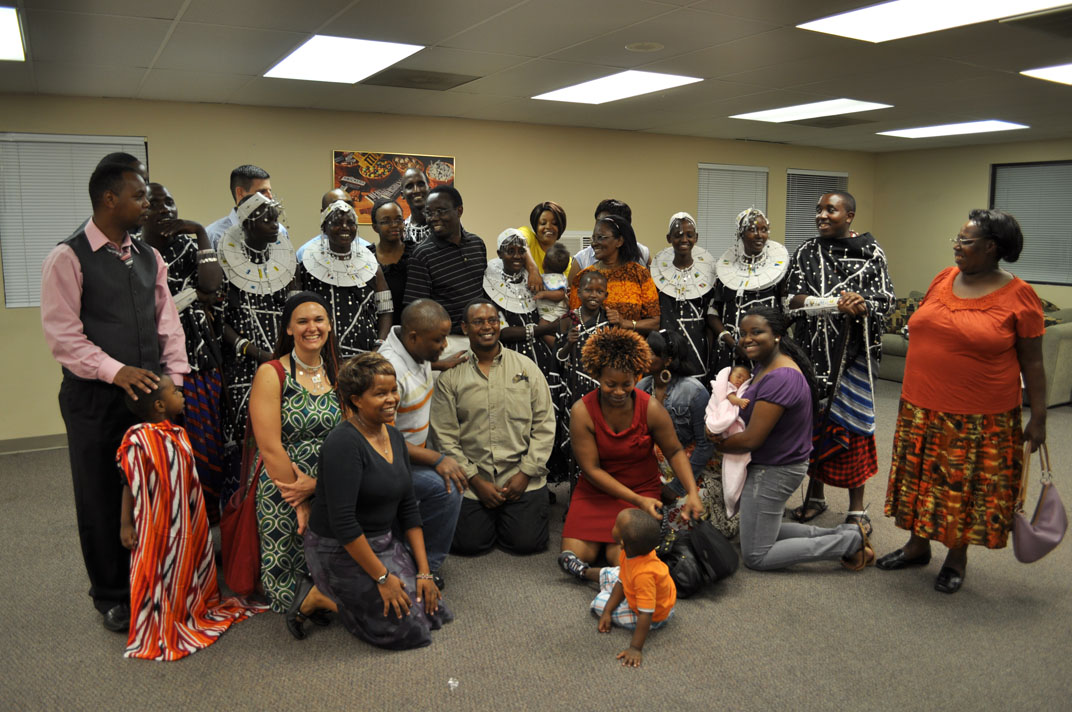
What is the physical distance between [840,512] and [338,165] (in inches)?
182

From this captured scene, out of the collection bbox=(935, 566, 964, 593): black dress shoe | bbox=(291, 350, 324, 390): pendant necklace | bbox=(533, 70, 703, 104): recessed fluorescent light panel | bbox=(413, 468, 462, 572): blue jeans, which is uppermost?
bbox=(533, 70, 703, 104): recessed fluorescent light panel

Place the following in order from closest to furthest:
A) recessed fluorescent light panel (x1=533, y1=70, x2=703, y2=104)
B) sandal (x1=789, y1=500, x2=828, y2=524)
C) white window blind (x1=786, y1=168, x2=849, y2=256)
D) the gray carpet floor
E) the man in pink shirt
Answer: the gray carpet floor, the man in pink shirt, sandal (x1=789, y1=500, x2=828, y2=524), recessed fluorescent light panel (x1=533, y1=70, x2=703, y2=104), white window blind (x1=786, y1=168, x2=849, y2=256)

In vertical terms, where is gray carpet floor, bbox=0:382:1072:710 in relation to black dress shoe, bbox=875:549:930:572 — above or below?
below

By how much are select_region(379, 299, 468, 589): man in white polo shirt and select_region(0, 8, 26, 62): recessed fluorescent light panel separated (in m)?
2.31

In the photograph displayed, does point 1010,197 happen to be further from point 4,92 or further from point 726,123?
point 4,92

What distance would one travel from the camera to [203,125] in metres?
6.05

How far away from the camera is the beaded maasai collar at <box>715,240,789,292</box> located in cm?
428

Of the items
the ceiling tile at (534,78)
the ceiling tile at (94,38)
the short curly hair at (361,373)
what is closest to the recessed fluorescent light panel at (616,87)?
the ceiling tile at (534,78)

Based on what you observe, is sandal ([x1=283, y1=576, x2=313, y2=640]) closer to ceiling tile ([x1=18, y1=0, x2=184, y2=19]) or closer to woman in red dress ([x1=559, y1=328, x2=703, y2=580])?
woman in red dress ([x1=559, y1=328, x2=703, y2=580])

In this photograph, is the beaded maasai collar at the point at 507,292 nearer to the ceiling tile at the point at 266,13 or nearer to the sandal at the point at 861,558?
the ceiling tile at the point at 266,13

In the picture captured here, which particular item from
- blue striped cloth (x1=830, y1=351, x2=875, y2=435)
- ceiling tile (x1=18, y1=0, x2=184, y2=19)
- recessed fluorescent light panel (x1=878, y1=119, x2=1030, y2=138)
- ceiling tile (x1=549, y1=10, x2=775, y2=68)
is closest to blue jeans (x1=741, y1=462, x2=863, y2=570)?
blue striped cloth (x1=830, y1=351, x2=875, y2=435)

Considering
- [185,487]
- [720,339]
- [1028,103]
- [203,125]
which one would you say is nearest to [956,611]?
[720,339]

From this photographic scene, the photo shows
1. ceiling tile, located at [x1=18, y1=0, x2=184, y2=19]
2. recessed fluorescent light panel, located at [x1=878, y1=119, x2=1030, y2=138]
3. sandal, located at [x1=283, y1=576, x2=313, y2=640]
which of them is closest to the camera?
sandal, located at [x1=283, y1=576, x2=313, y2=640]

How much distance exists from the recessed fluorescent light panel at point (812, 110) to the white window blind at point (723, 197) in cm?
150
